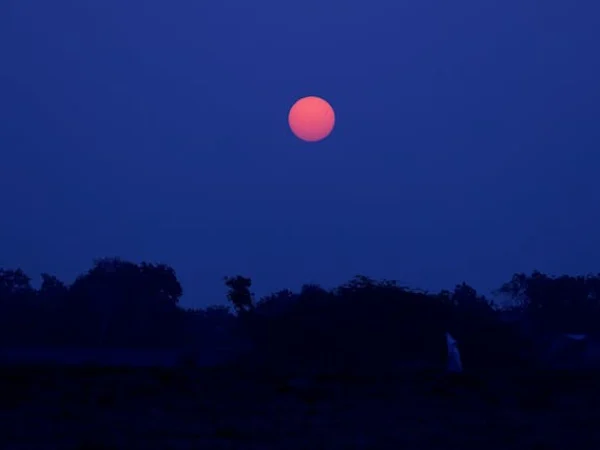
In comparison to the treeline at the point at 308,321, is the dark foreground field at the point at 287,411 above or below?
below

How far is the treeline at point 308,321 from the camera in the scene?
3550 centimetres

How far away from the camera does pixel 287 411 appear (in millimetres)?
15766

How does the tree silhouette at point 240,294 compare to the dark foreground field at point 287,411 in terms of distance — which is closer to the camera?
the dark foreground field at point 287,411

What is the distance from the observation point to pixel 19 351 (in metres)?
34.4

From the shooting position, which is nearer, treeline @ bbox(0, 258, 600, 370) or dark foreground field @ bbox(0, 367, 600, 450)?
dark foreground field @ bbox(0, 367, 600, 450)

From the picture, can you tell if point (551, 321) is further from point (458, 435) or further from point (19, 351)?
point (458, 435)

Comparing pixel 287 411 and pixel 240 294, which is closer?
pixel 287 411

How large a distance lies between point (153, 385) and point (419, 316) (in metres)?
19.7

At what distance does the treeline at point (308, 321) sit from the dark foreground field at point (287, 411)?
13.5 metres

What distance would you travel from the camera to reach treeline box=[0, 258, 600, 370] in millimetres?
35500

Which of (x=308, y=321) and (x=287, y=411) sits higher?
(x=308, y=321)

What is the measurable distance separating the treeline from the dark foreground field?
13.5 meters

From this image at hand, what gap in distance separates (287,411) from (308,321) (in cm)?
2003

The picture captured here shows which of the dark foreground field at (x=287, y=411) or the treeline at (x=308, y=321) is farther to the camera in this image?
the treeline at (x=308, y=321)
